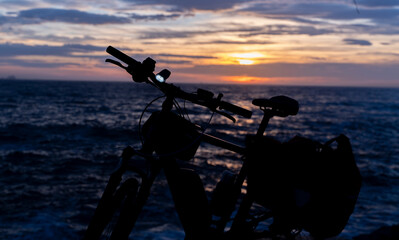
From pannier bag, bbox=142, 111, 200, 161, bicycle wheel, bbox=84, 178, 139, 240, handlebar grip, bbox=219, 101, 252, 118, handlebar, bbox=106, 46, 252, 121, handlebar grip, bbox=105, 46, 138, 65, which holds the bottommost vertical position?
bicycle wheel, bbox=84, 178, 139, 240

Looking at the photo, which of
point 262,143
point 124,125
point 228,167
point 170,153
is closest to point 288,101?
point 262,143

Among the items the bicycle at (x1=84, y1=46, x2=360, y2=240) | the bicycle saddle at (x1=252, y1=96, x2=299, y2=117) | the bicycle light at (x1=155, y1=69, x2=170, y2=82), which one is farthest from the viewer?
the bicycle saddle at (x1=252, y1=96, x2=299, y2=117)

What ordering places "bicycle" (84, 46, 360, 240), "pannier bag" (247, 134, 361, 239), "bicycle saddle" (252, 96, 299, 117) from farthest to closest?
"bicycle saddle" (252, 96, 299, 117) < "pannier bag" (247, 134, 361, 239) < "bicycle" (84, 46, 360, 240)

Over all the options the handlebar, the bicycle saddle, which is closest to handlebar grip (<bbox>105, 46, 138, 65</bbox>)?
the handlebar

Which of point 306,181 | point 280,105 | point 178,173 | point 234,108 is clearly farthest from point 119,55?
point 306,181

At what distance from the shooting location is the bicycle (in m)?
2.64

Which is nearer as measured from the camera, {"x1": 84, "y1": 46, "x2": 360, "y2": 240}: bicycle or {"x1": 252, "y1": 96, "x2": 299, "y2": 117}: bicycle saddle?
{"x1": 84, "y1": 46, "x2": 360, "y2": 240}: bicycle

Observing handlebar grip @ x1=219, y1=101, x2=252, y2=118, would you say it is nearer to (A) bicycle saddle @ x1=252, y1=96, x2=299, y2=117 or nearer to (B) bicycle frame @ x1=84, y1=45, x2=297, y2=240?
(B) bicycle frame @ x1=84, y1=45, x2=297, y2=240

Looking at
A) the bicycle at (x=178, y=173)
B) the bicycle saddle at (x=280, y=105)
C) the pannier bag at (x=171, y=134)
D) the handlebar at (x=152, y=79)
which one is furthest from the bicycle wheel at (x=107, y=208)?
the bicycle saddle at (x=280, y=105)

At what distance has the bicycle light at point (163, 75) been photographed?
2.49 m

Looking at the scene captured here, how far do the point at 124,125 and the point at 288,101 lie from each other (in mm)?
27979

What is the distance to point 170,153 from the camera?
8.78ft

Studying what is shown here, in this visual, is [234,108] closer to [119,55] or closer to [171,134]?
[171,134]

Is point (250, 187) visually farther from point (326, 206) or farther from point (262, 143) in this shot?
point (326, 206)
